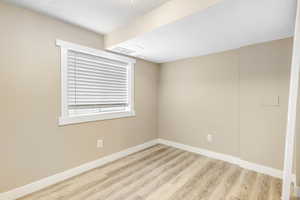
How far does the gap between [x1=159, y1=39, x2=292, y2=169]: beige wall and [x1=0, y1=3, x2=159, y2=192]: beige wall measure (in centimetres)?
185

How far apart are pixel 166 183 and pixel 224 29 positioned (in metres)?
2.20

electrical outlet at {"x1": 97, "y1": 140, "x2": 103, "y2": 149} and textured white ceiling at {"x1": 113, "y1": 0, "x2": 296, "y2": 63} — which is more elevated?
textured white ceiling at {"x1": 113, "y1": 0, "x2": 296, "y2": 63}

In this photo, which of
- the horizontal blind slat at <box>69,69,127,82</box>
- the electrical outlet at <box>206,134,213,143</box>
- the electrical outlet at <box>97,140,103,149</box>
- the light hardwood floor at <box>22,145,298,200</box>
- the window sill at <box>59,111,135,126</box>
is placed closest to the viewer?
the light hardwood floor at <box>22,145,298,200</box>

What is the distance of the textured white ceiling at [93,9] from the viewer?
5.14 ft

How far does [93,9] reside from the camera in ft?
5.52

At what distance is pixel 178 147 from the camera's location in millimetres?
3219

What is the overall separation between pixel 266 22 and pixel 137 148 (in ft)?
9.67

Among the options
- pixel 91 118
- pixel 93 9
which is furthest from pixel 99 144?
pixel 93 9

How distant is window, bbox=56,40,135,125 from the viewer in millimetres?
1999

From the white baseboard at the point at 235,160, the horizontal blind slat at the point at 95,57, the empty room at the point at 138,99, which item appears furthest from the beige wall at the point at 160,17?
the white baseboard at the point at 235,160

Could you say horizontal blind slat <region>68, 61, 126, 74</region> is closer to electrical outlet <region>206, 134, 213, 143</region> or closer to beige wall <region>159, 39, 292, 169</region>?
beige wall <region>159, 39, 292, 169</region>

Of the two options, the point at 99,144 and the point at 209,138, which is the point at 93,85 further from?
the point at 209,138

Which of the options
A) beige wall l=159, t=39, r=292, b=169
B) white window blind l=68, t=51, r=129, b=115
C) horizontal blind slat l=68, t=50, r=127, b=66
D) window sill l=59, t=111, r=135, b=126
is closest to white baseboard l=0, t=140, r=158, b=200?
window sill l=59, t=111, r=135, b=126

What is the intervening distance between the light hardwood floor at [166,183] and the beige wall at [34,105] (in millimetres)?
333
